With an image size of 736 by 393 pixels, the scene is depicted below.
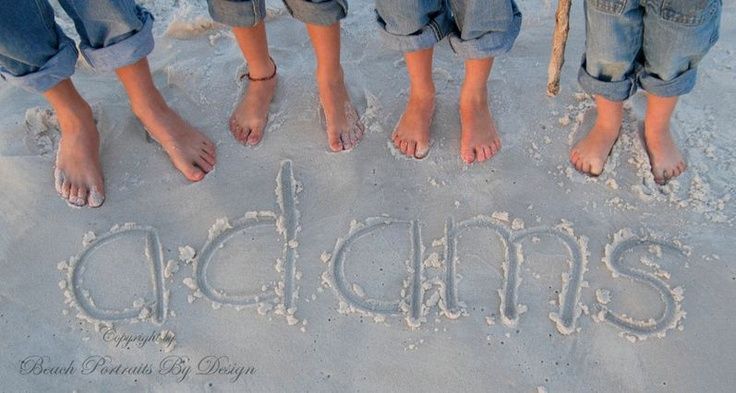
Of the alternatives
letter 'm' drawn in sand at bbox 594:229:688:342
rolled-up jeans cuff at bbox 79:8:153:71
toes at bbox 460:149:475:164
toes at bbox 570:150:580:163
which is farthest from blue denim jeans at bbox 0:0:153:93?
letter 'm' drawn in sand at bbox 594:229:688:342

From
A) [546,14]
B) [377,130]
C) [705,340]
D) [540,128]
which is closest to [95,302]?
[377,130]

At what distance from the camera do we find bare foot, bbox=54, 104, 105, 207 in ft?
6.91

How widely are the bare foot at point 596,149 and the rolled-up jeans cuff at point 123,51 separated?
1398 millimetres

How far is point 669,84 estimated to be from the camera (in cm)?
176

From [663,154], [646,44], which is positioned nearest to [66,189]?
[646,44]

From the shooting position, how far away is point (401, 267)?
193 centimetres

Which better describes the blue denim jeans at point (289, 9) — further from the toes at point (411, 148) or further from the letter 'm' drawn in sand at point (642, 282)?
the letter 'm' drawn in sand at point (642, 282)

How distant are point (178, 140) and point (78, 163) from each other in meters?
0.34

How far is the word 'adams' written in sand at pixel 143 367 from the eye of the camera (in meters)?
1.78

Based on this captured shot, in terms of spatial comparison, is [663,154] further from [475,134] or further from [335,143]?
[335,143]

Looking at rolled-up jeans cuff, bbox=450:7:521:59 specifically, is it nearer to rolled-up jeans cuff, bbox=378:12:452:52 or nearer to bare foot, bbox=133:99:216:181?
rolled-up jeans cuff, bbox=378:12:452:52

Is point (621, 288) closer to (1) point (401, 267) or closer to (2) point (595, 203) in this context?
(2) point (595, 203)

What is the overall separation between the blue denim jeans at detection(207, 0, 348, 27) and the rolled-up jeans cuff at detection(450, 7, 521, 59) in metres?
0.35

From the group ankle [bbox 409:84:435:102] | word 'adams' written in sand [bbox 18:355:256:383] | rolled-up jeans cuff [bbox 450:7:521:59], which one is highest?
rolled-up jeans cuff [bbox 450:7:521:59]
